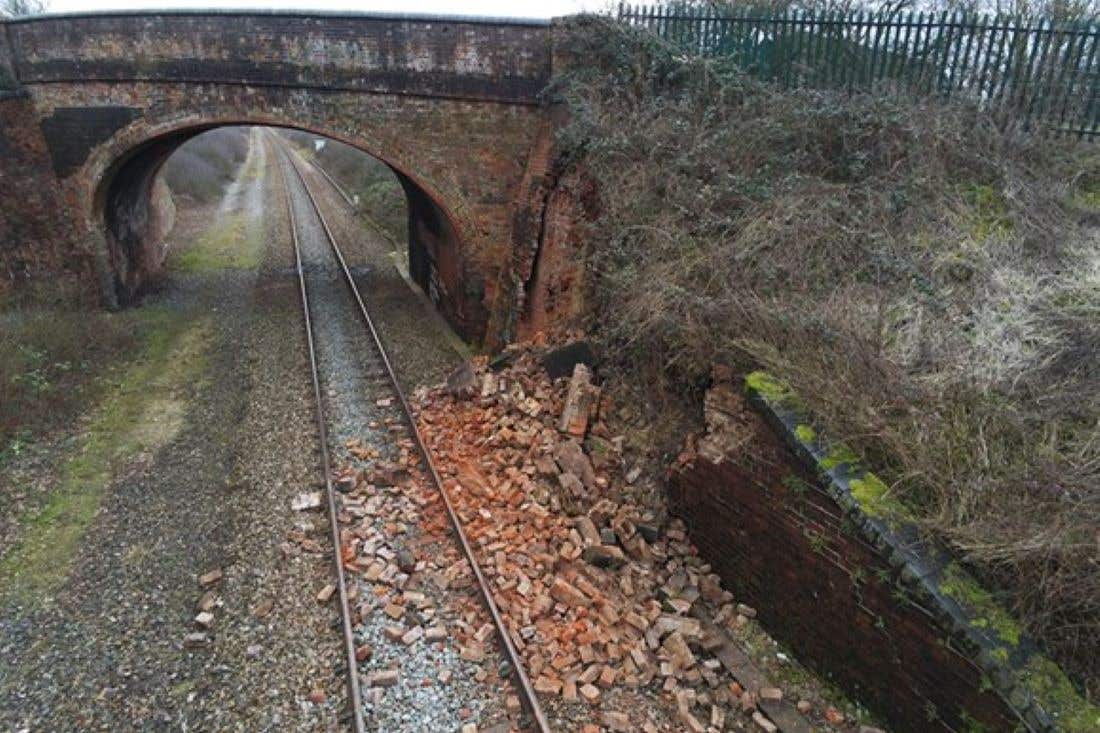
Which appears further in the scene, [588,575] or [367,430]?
[367,430]

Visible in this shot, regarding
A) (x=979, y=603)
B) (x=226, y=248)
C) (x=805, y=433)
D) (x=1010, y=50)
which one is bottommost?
(x=226, y=248)

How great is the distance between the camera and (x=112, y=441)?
1007 centimetres

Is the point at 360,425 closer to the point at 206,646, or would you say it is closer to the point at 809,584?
the point at 206,646

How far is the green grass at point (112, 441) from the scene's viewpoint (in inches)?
298

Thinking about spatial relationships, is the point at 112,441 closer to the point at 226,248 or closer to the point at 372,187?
the point at 226,248

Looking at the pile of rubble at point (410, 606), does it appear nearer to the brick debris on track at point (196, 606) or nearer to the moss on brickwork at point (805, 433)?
the brick debris on track at point (196, 606)

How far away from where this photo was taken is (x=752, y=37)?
38.0 ft

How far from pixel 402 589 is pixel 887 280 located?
6.03 m

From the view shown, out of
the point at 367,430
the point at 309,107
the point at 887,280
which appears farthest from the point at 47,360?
the point at 887,280

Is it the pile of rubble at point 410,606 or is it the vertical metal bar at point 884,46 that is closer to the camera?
the pile of rubble at point 410,606

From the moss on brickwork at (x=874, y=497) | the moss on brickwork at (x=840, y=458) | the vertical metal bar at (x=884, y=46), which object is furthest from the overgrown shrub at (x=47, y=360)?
the vertical metal bar at (x=884, y=46)

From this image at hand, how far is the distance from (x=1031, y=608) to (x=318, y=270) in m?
17.9

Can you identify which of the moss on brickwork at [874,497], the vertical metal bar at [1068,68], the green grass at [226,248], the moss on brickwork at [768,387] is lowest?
the green grass at [226,248]

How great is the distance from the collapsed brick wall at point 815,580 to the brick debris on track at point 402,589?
8.33 feet
